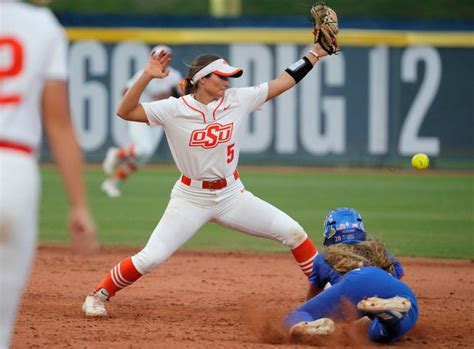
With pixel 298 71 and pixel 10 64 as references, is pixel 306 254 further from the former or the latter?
pixel 10 64

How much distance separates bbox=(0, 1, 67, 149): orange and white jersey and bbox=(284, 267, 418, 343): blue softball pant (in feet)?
7.93

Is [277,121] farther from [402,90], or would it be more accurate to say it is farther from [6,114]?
[6,114]

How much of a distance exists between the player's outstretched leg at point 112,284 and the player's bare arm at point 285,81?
1.54 m

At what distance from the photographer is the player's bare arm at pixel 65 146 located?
325 cm

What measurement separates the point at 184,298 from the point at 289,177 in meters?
9.44

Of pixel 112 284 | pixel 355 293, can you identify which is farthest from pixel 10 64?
pixel 112 284

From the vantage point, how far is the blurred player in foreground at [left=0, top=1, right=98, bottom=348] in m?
3.17

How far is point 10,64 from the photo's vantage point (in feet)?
10.5

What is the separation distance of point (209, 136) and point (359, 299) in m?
1.58

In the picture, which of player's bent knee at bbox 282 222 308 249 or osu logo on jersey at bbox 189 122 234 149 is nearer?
osu logo on jersey at bbox 189 122 234 149

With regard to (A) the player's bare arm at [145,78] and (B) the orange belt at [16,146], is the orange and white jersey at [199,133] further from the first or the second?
(B) the orange belt at [16,146]


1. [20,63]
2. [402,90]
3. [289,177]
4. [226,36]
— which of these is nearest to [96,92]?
[226,36]

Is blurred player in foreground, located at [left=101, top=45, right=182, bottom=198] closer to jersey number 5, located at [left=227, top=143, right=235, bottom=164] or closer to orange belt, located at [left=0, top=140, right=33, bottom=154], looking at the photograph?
jersey number 5, located at [left=227, top=143, right=235, bottom=164]

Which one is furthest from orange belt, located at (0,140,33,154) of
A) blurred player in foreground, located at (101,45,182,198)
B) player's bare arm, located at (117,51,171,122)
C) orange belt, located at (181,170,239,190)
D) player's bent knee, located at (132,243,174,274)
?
blurred player in foreground, located at (101,45,182,198)
